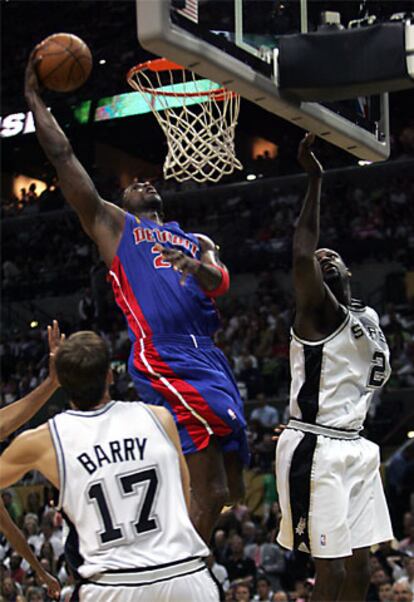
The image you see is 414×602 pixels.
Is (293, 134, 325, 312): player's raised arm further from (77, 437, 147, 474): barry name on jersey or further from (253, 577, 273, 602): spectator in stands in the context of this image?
(253, 577, 273, 602): spectator in stands

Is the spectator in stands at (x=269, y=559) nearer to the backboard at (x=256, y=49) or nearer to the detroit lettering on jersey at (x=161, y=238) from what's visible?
the backboard at (x=256, y=49)

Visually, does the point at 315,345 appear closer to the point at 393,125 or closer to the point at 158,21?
the point at 158,21

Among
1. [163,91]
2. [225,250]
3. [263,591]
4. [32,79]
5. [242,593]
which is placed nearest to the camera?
[32,79]

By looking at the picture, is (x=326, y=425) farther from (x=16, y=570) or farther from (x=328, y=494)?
(x=16, y=570)

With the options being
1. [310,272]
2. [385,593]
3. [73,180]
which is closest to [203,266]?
[73,180]

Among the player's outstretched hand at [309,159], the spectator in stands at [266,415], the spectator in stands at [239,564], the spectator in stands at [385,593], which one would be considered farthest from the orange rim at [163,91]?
the spectator in stands at [266,415]

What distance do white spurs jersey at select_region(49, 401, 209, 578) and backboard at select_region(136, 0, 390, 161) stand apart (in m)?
1.64

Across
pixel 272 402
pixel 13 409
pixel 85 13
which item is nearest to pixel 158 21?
pixel 13 409

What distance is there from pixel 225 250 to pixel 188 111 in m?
13.5

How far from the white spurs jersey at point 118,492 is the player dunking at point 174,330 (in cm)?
119

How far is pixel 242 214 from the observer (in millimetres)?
20750

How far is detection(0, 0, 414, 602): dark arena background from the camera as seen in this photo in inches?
505

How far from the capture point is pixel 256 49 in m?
5.23

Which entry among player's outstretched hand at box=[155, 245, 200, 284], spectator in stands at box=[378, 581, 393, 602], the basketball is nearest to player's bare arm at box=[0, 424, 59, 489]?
player's outstretched hand at box=[155, 245, 200, 284]
